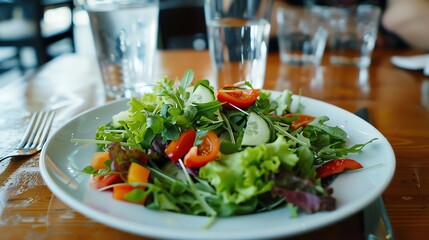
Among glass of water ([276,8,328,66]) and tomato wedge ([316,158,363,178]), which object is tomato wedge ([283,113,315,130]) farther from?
glass of water ([276,8,328,66])

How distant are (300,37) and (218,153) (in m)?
0.96

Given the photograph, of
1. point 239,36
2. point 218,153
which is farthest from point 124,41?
point 218,153

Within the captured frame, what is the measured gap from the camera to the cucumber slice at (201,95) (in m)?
0.63

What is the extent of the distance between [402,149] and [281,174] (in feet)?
1.19

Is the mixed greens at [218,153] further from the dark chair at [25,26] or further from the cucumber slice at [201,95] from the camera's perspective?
the dark chair at [25,26]

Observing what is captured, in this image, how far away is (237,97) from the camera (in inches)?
25.2

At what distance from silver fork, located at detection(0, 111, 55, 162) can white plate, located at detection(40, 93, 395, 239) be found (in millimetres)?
105

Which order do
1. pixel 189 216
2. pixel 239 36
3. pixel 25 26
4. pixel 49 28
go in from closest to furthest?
pixel 189 216 < pixel 239 36 < pixel 25 26 < pixel 49 28

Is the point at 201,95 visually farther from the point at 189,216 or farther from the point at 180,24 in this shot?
the point at 180,24

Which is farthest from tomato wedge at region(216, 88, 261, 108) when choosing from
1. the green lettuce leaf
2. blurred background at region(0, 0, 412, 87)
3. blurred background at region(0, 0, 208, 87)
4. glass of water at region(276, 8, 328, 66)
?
blurred background at region(0, 0, 208, 87)

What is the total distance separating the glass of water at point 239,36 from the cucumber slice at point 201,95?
421 millimetres

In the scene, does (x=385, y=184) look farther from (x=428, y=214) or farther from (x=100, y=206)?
(x=100, y=206)

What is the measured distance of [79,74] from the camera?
4.26 ft

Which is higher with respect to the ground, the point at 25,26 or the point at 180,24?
the point at 180,24
